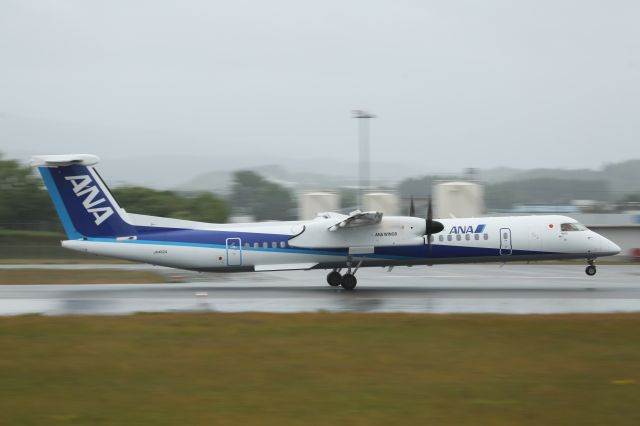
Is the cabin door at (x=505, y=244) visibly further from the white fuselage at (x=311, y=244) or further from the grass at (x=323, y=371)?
the grass at (x=323, y=371)

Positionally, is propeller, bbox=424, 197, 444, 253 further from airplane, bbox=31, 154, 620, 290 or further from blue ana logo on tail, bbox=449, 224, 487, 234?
blue ana logo on tail, bbox=449, 224, 487, 234

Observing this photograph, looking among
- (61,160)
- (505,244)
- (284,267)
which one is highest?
(61,160)

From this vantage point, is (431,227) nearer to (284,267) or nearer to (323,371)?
(284,267)

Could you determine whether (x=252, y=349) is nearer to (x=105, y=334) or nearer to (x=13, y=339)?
(x=105, y=334)

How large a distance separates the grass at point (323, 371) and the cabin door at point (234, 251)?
748 cm

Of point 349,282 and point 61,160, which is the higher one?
point 61,160

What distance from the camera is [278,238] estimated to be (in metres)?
22.1

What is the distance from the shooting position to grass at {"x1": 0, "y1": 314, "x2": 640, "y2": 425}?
7.63 metres

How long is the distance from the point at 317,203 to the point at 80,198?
1063 inches

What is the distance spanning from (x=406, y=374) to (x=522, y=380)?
1.59 meters

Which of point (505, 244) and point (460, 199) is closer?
point (505, 244)

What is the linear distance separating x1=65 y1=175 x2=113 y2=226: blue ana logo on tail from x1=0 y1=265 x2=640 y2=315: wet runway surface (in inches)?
98.2

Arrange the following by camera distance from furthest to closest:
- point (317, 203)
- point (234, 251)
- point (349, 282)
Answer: point (317, 203) < point (349, 282) < point (234, 251)

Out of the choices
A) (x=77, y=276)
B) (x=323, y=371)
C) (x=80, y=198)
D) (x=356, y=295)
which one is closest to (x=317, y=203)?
(x=77, y=276)
